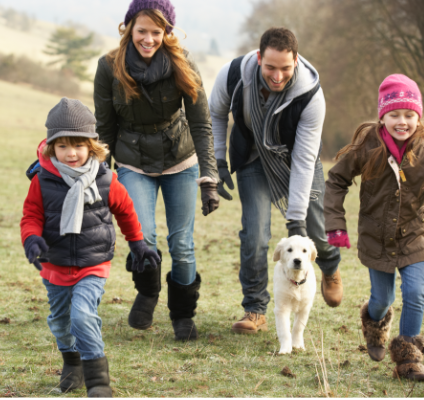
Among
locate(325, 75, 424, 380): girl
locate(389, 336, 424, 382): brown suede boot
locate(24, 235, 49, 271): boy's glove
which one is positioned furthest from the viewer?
locate(325, 75, 424, 380): girl

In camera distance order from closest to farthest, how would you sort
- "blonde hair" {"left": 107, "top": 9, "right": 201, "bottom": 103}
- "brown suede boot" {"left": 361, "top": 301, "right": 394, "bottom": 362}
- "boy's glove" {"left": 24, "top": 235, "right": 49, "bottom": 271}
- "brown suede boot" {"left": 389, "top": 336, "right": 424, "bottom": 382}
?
"boy's glove" {"left": 24, "top": 235, "right": 49, "bottom": 271} → "brown suede boot" {"left": 389, "top": 336, "right": 424, "bottom": 382} → "brown suede boot" {"left": 361, "top": 301, "right": 394, "bottom": 362} → "blonde hair" {"left": 107, "top": 9, "right": 201, "bottom": 103}

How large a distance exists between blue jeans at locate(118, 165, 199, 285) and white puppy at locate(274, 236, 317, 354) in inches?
30.6

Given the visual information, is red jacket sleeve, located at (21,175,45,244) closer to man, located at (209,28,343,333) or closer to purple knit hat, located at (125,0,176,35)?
purple knit hat, located at (125,0,176,35)

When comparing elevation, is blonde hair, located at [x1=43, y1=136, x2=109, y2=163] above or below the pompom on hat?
below

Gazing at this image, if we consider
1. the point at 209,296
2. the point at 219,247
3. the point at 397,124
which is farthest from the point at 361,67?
the point at 397,124

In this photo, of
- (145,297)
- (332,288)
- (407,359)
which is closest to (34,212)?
(145,297)

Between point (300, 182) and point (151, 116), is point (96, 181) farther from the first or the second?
point (300, 182)

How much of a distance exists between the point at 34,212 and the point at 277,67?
2.19 metres

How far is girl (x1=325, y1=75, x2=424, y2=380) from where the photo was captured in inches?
152

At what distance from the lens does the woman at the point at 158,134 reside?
4473mm

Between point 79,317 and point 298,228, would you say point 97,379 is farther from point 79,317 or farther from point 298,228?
point 298,228

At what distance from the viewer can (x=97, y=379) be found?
3.29m

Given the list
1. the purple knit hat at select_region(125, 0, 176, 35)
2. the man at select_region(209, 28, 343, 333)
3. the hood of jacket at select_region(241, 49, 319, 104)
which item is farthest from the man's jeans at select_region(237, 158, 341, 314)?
the purple knit hat at select_region(125, 0, 176, 35)

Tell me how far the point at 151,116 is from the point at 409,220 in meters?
2.18
